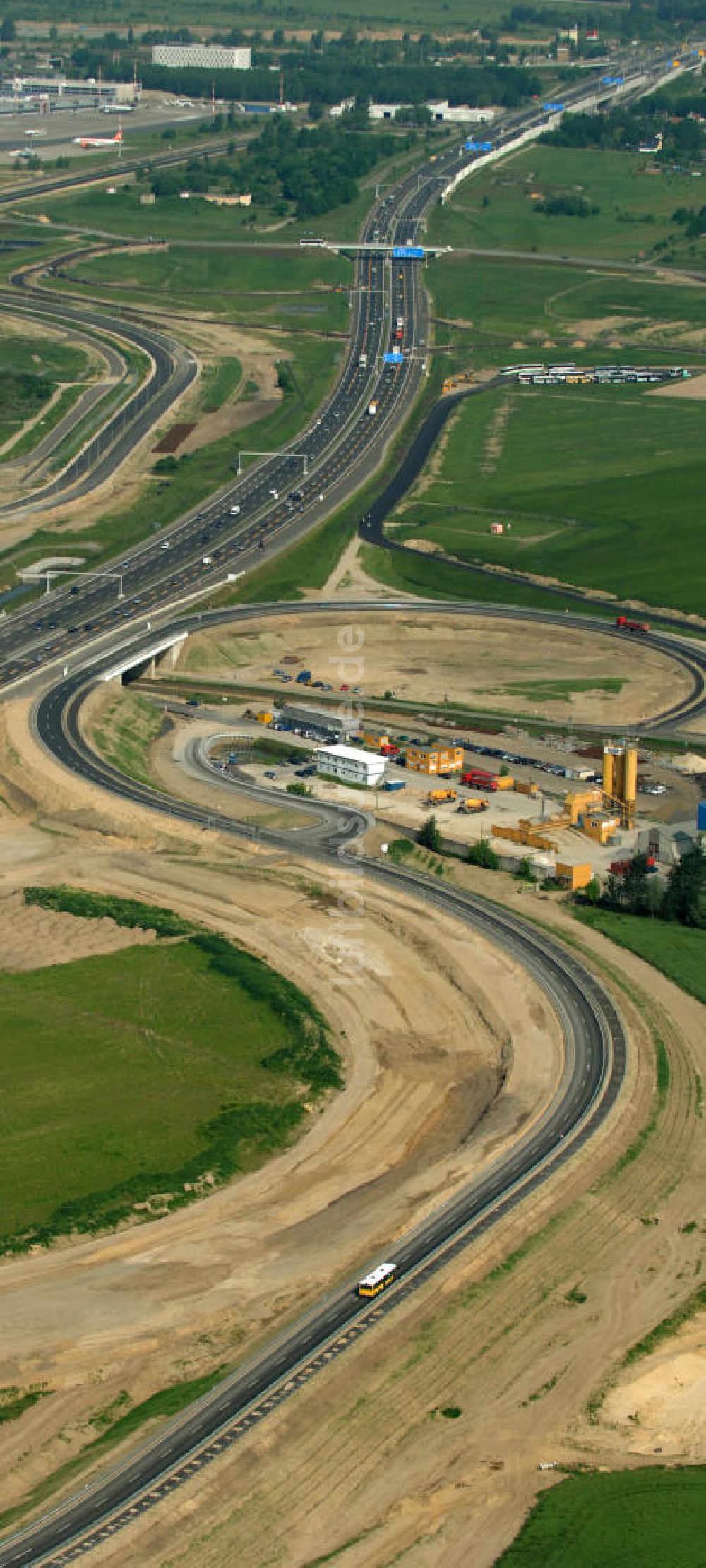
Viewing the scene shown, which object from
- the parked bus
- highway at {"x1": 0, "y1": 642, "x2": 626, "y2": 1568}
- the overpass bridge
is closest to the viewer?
highway at {"x1": 0, "y1": 642, "x2": 626, "y2": 1568}

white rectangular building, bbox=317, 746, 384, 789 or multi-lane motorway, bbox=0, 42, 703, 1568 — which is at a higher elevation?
white rectangular building, bbox=317, 746, 384, 789

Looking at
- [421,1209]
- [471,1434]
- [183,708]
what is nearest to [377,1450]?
[471,1434]

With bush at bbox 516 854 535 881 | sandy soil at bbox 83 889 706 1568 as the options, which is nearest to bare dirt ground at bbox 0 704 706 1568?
sandy soil at bbox 83 889 706 1568

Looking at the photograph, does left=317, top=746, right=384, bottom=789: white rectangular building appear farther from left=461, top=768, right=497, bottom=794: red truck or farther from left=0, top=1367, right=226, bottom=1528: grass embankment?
left=0, top=1367, right=226, bottom=1528: grass embankment

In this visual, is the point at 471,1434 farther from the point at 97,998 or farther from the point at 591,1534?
the point at 97,998

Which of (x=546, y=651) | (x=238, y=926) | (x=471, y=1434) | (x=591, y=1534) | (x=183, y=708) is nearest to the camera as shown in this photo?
(x=591, y=1534)

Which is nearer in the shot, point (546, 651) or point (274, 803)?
point (274, 803)

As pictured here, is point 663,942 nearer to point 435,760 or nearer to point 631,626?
point 435,760
